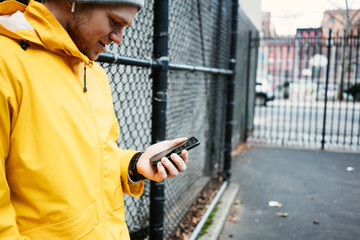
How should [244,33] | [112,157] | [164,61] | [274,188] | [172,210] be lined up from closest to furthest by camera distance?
[112,157] → [164,61] → [172,210] → [274,188] → [244,33]

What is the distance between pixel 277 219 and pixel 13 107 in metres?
4.00

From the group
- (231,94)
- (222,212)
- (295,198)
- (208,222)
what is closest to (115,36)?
(208,222)

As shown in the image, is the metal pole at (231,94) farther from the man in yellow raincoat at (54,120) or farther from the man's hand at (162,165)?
the man in yellow raincoat at (54,120)

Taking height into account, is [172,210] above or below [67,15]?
below

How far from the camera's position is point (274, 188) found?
18.5 feet

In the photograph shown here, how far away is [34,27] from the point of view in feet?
3.82

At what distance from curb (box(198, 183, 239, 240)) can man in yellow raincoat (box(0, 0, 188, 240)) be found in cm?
260

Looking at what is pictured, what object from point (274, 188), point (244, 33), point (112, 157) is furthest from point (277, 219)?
point (244, 33)

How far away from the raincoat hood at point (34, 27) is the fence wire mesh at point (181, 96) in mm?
1613

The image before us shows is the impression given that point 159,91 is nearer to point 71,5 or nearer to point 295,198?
point 71,5

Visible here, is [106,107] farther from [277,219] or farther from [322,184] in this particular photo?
[322,184]

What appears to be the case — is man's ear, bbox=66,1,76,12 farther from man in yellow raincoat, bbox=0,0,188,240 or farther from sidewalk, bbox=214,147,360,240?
sidewalk, bbox=214,147,360,240

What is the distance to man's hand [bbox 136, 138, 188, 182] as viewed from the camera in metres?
1.52

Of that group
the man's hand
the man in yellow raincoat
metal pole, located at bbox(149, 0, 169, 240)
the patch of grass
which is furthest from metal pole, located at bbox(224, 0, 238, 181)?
the man in yellow raincoat
